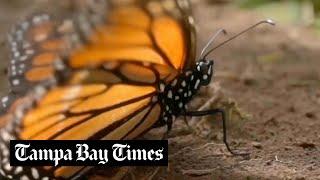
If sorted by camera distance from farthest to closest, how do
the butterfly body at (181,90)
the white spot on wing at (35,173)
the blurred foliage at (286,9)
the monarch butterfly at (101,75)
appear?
the blurred foliage at (286,9), the butterfly body at (181,90), the white spot on wing at (35,173), the monarch butterfly at (101,75)

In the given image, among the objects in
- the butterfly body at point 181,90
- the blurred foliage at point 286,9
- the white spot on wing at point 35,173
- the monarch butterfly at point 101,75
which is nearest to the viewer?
the monarch butterfly at point 101,75

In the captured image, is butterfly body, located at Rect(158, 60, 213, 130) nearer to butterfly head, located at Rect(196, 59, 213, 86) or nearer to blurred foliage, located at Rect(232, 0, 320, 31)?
butterfly head, located at Rect(196, 59, 213, 86)

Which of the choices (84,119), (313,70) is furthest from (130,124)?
(313,70)

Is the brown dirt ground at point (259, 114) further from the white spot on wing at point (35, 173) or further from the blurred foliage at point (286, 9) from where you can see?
the white spot on wing at point (35, 173)

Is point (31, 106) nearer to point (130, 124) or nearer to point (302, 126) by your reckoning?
point (130, 124)

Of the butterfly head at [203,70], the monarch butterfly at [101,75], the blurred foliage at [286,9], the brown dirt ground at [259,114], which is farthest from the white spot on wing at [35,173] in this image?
the blurred foliage at [286,9]

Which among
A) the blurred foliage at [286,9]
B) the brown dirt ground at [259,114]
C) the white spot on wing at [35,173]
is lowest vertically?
the white spot on wing at [35,173]
